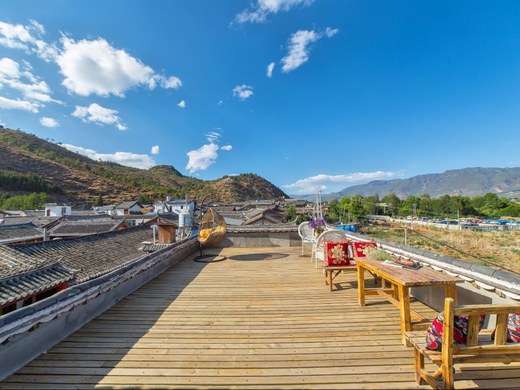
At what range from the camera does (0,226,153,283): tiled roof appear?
9602mm

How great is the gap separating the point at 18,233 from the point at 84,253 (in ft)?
45.8

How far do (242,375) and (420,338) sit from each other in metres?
1.33

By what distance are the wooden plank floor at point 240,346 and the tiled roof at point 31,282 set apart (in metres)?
5.50

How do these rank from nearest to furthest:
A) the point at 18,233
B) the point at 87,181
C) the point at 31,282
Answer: the point at 31,282 → the point at 18,233 → the point at 87,181

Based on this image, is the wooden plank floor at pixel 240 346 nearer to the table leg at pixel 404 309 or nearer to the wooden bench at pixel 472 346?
the table leg at pixel 404 309

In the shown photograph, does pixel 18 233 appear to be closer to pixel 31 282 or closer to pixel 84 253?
pixel 84 253

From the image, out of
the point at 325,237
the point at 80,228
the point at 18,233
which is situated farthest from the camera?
the point at 80,228

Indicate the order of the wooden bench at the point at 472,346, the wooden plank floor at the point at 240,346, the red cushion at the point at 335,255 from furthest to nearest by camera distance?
the red cushion at the point at 335,255 < the wooden plank floor at the point at 240,346 < the wooden bench at the point at 472,346

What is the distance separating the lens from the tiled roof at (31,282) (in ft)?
21.7

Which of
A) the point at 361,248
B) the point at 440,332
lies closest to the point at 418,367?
the point at 440,332

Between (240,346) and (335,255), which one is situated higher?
(335,255)

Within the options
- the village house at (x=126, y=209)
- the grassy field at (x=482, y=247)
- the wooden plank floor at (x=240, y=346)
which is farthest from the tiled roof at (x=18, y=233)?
the grassy field at (x=482, y=247)

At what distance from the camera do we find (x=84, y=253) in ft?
41.5

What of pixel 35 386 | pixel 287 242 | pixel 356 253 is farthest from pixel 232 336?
pixel 287 242
